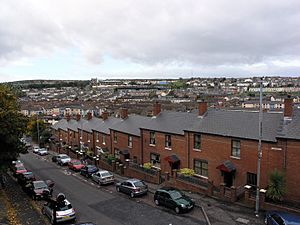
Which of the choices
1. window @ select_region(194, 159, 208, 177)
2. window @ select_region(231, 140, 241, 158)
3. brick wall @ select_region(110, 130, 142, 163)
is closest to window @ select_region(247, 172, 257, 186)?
window @ select_region(231, 140, 241, 158)

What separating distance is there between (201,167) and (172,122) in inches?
276

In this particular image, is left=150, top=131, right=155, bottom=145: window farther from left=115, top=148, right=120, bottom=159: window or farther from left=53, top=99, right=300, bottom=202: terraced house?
left=115, top=148, right=120, bottom=159: window

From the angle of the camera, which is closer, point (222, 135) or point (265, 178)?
point (265, 178)

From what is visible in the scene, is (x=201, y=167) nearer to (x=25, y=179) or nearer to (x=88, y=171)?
(x=88, y=171)

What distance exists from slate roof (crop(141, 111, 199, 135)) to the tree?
571 inches

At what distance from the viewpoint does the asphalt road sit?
19.7 meters

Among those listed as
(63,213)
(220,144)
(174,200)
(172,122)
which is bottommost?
(63,213)

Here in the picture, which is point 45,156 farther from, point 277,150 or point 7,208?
point 277,150

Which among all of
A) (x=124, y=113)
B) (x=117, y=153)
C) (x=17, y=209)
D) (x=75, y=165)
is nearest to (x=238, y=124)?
(x=17, y=209)

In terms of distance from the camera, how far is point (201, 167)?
28.5 metres

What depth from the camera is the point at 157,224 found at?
19.1 meters

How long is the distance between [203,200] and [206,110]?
10829 mm

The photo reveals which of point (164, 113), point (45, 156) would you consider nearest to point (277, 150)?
point (164, 113)

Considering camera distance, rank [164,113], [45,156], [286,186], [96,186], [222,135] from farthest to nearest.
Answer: [45,156] → [164,113] → [96,186] → [222,135] → [286,186]
